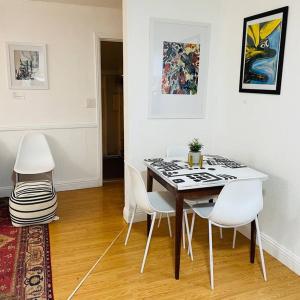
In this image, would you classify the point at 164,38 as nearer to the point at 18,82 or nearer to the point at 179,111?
the point at 179,111

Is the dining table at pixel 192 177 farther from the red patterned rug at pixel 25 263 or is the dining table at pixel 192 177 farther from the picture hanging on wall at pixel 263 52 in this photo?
the red patterned rug at pixel 25 263

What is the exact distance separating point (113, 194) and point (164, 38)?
7.12ft

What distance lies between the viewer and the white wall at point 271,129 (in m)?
2.47

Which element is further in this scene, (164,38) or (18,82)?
(18,82)

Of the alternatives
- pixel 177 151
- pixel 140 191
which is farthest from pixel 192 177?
pixel 177 151

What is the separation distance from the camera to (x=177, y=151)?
3.14m

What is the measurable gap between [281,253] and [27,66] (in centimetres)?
350

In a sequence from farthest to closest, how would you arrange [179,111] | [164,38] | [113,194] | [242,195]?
[113,194] < [179,111] < [164,38] < [242,195]

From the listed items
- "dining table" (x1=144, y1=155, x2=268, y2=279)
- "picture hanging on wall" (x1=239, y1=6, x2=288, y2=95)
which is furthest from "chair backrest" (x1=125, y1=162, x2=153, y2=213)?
"picture hanging on wall" (x1=239, y1=6, x2=288, y2=95)

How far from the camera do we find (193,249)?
2.84 m

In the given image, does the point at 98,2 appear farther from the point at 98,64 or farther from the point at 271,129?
the point at 271,129

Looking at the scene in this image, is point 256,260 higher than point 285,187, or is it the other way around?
point 285,187

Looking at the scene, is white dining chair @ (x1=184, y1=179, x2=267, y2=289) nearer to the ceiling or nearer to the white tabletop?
the white tabletop

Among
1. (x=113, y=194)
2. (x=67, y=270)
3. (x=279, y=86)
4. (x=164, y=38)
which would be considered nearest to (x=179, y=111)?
(x=164, y=38)
